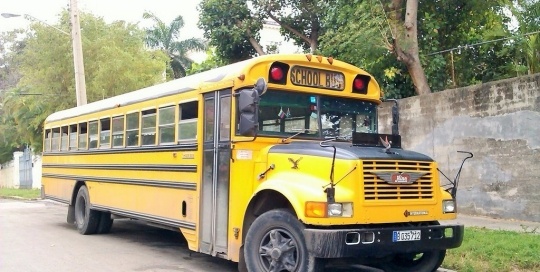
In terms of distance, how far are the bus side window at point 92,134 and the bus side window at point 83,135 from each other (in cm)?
19

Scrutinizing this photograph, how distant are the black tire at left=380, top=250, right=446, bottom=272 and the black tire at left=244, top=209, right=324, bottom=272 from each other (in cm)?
161

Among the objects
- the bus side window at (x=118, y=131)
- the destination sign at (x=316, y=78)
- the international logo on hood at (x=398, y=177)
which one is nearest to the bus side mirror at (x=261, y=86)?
the destination sign at (x=316, y=78)

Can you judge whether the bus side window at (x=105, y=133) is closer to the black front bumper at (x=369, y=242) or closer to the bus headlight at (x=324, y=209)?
the bus headlight at (x=324, y=209)

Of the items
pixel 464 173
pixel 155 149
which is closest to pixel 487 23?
pixel 464 173

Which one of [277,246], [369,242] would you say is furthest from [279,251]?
[369,242]

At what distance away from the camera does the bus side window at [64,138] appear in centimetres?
1280

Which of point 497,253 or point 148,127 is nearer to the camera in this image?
point 497,253

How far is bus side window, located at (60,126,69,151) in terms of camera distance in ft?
42.0

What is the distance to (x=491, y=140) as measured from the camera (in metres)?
11.3

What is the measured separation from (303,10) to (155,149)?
1353 centimetres

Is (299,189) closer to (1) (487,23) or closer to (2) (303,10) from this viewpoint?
(1) (487,23)

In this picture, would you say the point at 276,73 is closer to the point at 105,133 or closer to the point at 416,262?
the point at 416,262

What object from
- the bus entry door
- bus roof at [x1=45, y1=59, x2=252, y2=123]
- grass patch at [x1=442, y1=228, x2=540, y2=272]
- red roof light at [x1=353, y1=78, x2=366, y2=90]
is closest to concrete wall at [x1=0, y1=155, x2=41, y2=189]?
bus roof at [x1=45, y1=59, x2=252, y2=123]

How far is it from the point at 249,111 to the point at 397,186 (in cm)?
176
